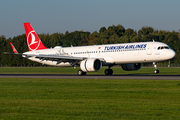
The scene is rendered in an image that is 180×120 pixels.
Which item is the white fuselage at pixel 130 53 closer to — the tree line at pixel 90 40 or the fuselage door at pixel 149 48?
the fuselage door at pixel 149 48

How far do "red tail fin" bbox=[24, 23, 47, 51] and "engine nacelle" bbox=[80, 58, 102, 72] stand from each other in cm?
1368

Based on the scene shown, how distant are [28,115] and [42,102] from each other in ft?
11.2

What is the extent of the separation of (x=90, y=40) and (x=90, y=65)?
440ft

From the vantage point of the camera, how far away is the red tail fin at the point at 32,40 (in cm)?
5201

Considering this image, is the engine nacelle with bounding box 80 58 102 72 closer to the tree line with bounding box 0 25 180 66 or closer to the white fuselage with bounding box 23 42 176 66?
the white fuselage with bounding box 23 42 176 66

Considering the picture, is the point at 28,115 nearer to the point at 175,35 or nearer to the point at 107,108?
the point at 107,108

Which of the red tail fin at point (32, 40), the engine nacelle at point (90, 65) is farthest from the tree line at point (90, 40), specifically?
the engine nacelle at point (90, 65)

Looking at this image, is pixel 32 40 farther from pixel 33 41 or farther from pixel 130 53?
pixel 130 53

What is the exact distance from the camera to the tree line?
5236 inches

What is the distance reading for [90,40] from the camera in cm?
17312

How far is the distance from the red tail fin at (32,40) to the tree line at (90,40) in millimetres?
70954

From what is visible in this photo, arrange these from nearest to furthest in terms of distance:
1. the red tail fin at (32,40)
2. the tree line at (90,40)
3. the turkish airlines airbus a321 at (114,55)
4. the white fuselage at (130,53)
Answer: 1. the white fuselage at (130,53)
2. the turkish airlines airbus a321 at (114,55)
3. the red tail fin at (32,40)
4. the tree line at (90,40)

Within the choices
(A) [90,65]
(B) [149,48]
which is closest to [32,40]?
(A) [90,65]

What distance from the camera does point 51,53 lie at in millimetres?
49000
